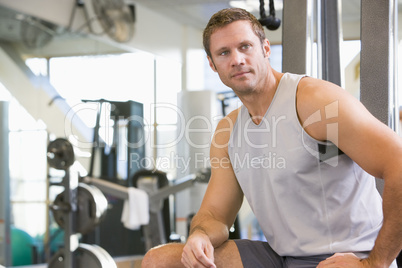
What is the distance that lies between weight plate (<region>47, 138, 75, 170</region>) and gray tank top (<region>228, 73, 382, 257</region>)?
1.69 meters

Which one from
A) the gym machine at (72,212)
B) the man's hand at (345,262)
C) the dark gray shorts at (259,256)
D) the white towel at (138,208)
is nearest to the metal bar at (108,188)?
the white towel at (138,208)

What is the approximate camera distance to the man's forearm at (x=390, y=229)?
3.70 feet

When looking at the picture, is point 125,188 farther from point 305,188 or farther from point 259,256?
point 305,188

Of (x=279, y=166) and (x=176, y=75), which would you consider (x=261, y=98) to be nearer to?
(x=279, y=166)

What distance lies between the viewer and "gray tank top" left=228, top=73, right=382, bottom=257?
4.36 ft

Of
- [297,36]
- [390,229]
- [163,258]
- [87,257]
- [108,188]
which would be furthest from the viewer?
[108,188]

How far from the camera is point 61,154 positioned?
114 inches

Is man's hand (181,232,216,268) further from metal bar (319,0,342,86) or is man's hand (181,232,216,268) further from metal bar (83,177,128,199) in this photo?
metal bar (83,177,128,199)

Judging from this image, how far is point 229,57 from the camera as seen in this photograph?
1.45 meters

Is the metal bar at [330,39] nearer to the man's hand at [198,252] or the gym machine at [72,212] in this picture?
the man's hand at [198,252]

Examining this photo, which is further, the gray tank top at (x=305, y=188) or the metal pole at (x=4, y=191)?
the metal pole at (x=4, y=191)

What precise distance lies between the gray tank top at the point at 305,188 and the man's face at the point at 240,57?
0.08 metres

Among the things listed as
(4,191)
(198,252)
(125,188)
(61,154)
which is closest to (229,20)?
(198,252)

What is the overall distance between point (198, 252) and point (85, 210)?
1.76m
